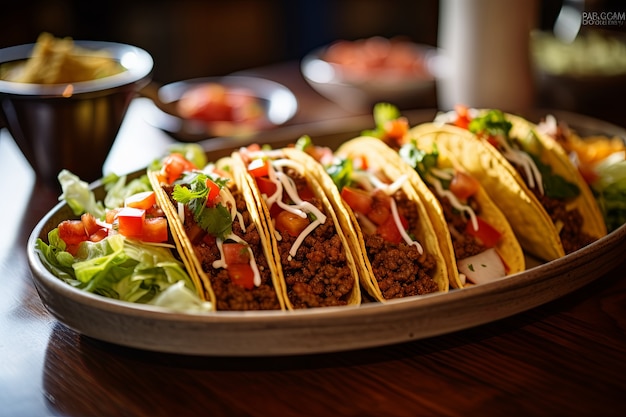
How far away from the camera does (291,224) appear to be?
2.31 meters

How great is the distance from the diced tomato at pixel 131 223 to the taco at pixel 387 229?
656 mm

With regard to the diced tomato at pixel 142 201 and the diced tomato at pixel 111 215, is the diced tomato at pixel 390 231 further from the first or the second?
the diced tomato at pixel 111 215

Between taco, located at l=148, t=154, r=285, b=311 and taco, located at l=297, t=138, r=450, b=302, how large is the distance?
0.99ft

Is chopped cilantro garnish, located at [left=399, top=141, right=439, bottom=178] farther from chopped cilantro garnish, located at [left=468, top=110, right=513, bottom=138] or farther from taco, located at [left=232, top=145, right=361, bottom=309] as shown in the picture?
taco, located at [left=232, top=145, right=361, bottom=309]

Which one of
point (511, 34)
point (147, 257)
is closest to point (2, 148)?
point (147, 257)

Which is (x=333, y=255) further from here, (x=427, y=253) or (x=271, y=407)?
(x=271, y=407)

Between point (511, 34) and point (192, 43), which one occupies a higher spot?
point (511, 34)

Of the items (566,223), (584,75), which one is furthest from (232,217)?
(584,75)

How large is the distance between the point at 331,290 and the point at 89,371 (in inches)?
30.4

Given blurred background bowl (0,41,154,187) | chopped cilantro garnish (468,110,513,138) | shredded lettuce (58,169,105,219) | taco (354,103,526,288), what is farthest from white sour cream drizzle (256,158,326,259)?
blurred background bowl (0,41,154,187)

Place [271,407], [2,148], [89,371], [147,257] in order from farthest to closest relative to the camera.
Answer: [2,148], [147,257], [89,371], [271,407]

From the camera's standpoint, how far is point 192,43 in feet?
28.3

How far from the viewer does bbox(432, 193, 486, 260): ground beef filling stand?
2.52 meters

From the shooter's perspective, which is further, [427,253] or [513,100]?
[513,100]
